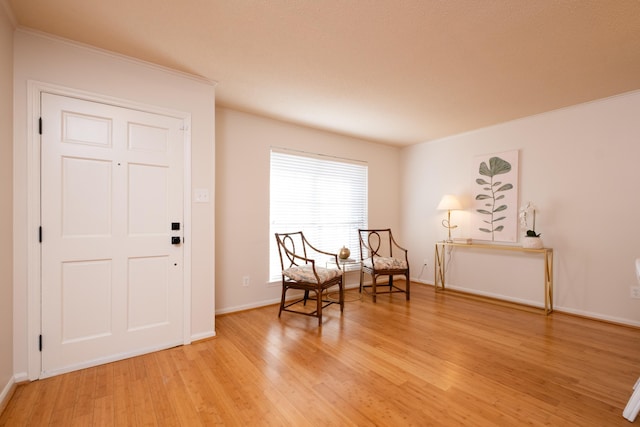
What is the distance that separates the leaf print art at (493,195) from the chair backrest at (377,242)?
4.52 feet

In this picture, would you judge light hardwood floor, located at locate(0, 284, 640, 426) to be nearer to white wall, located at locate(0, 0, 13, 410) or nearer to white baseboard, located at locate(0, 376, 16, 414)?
white baseboard, located at locate(0, 376, 16, 414)

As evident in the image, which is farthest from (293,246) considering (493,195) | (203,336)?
(493,195)

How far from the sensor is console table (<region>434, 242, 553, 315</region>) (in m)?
3.37

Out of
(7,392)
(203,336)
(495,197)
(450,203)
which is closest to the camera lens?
(7,392)

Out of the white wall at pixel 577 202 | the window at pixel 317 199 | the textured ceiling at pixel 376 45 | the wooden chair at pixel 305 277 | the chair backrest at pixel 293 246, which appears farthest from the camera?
the window at pixel 317 199

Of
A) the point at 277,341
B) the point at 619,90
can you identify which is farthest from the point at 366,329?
the point at 619,90

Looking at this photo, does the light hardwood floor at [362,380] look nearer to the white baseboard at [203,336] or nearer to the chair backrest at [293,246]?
the white baseboard at [203,336]

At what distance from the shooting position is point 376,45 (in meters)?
2.16

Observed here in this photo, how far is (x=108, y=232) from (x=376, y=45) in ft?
8.14

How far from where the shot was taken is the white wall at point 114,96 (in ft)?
6.43

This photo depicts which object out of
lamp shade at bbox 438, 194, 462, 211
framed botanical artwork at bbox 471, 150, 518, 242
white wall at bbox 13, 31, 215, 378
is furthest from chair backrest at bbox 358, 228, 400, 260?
white wall at bbox 13, 31, 215, 378

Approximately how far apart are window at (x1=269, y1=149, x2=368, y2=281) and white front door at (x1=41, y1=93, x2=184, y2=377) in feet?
4.76

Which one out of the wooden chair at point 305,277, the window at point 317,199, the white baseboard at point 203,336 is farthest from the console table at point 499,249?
the white baseboard at point 203,336

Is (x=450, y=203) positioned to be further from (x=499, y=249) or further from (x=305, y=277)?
(x=305, y=277)
